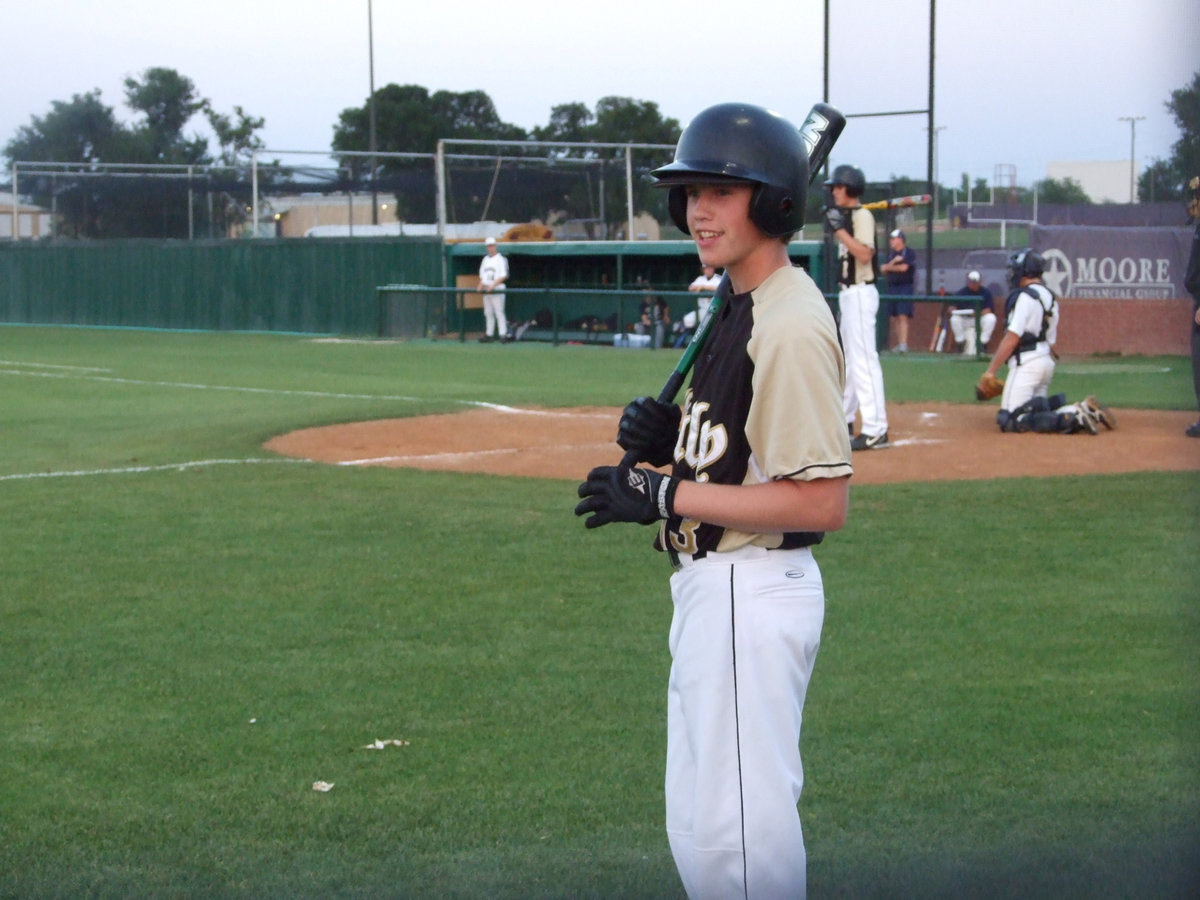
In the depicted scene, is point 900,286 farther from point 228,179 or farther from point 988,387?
point 228,179

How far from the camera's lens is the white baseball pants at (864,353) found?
10.6 metres

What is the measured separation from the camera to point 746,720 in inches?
106

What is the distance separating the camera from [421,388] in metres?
16.4

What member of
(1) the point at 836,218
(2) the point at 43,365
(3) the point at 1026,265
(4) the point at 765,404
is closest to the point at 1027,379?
(3) the point at 1026,265

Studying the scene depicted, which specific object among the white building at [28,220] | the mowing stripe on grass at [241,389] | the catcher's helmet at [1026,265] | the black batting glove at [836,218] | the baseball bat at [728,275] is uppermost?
the white building at [28,220]

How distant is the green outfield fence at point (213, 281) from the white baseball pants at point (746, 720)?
81.2 feet

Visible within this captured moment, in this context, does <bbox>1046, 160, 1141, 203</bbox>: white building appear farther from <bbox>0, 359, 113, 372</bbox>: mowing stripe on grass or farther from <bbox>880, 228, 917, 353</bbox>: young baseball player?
<bbox>0, 359, 113, 372</bbox>: mowing stripe on grass

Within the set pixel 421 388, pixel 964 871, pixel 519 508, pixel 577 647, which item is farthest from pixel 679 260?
pixel 964 871

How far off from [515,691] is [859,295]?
627cm

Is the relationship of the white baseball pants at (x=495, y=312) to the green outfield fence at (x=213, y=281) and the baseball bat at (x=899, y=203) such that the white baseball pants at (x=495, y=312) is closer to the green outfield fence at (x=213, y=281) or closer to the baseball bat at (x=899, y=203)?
the green outfield fence at (x=213, y=281)

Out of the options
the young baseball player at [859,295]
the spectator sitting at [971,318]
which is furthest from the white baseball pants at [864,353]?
the spectator sitting at [971,318]

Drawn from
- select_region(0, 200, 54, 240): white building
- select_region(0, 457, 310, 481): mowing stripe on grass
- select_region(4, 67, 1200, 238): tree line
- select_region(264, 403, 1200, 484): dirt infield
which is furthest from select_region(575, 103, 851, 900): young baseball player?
→ select_region(0, 200, 54, 240): white building

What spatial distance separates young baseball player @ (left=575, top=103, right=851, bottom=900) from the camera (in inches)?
105

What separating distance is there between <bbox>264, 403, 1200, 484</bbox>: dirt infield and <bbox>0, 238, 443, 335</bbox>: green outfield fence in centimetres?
1409
